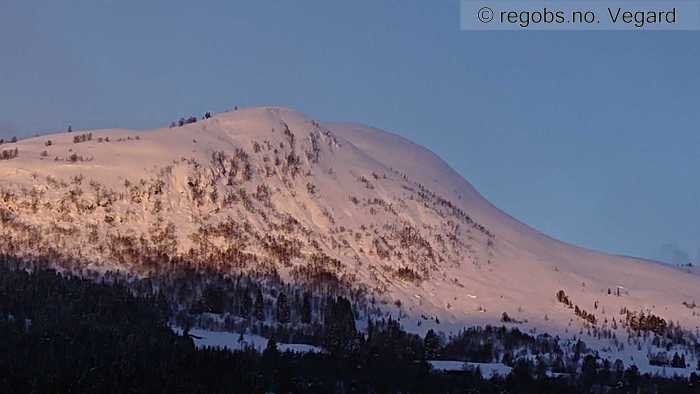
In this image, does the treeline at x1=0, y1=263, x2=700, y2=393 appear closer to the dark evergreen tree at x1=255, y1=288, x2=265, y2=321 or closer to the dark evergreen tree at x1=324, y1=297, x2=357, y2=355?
the dark evergreen tree at x1=324, y1=297, x2=357, y2=355

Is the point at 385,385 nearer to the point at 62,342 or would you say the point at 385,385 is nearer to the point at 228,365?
the point at 228,365

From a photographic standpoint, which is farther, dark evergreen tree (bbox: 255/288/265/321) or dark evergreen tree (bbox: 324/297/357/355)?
dark evergreen tree (bbox: 255/288/265/321)

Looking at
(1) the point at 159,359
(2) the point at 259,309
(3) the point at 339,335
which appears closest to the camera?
(1) the point at 159,359

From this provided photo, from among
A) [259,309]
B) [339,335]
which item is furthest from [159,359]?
[339,335]

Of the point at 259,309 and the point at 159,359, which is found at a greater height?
the point at 259,309

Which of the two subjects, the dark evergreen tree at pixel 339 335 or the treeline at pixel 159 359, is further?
the dark evergreen tree at pixel 339 335

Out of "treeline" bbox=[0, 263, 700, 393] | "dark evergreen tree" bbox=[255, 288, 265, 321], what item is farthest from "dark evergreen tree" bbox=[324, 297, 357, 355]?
"dark evergreen tree" bbox=[255, 288, 265, 321]

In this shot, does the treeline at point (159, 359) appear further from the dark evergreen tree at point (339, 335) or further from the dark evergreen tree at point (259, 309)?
the dark evergreen tree at point (259, 309)

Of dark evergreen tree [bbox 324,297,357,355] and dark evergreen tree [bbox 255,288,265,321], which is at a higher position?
dark evergreen tree [bbox 255,288,265,321]

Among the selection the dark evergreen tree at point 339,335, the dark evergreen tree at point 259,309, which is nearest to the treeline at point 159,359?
the dark evergreen tree at point 339,335

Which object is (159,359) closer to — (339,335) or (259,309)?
(259,309)

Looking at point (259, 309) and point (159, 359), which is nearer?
point (159, 359)

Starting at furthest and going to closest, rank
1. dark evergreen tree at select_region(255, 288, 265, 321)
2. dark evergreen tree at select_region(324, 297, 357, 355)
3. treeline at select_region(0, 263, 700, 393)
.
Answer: dark evergreen tree at select_region(255, 288, 265, 321)
dark evergreen tree at select_region(324, 297, 357, 355)
treeline at select_region(0, 263, 700, 393)

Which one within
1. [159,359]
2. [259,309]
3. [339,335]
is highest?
[259,309]
